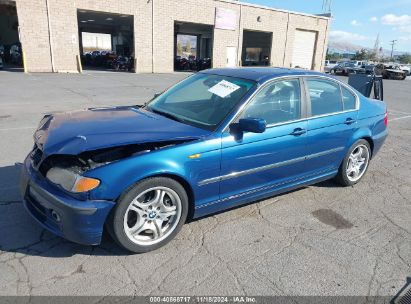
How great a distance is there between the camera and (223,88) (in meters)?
3.78

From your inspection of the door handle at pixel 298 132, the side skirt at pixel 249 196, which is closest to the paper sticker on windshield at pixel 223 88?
the door handle at pixel 298 132

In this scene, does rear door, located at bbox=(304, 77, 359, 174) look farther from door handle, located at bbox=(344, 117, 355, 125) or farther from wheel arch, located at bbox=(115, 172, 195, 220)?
wheel arch, located at bbox=(115, 172, 195, 220)

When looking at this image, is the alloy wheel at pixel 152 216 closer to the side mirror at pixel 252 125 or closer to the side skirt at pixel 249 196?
the side skirt at pixel 249 196

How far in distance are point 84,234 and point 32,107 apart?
7.95 meters

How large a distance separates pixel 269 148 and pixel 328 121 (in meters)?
1.07

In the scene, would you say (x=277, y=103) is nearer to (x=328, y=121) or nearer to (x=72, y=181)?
(x=328, y=121)

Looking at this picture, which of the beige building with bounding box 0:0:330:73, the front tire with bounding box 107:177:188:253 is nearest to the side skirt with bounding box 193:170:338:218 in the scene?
the front tire with bounding box 107:177:188:253

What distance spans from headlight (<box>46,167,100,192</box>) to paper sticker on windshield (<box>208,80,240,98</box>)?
1725 millimetres

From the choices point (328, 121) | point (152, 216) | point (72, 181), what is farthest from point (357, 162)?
point (72, 181)

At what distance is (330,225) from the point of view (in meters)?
3.72

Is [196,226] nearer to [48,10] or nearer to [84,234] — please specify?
[84,234]

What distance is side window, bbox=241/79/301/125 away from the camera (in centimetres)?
354

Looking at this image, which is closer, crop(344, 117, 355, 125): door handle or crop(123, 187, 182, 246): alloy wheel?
crop(123, 187, 182, 246): alloy wheel

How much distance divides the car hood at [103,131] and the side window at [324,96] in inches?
63.0
